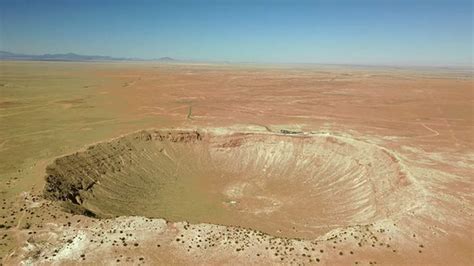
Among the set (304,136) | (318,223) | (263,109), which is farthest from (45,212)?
(263,109)

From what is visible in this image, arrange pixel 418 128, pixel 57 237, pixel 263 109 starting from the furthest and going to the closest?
pixel 263 109 → pixel 418 128 → pixel 57 237

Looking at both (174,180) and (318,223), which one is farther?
(174,180)

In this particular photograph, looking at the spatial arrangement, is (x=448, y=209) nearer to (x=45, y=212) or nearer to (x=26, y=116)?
(x=45, y=212)

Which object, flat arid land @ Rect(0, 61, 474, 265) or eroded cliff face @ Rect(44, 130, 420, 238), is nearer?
flat arid land @ Rect(0, 61, 474, 265)

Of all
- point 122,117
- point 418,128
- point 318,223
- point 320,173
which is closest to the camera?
point 318,223
